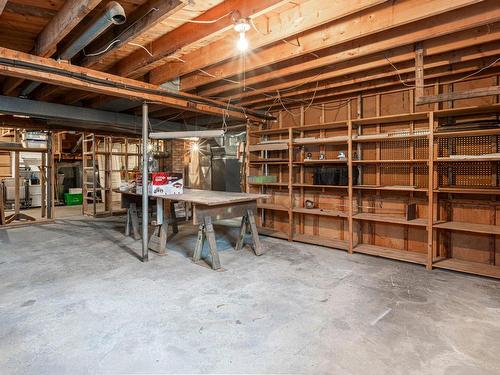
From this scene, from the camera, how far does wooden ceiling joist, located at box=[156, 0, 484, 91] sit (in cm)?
225

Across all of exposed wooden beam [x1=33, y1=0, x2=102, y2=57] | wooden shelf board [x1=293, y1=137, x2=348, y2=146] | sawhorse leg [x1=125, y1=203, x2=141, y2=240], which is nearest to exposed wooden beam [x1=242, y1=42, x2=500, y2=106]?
wooden shelf board [x1=293, y1=137, x2=348, y2=146]

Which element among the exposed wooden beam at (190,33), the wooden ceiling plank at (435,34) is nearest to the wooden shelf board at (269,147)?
the wooden ceiling plank at (435,34)

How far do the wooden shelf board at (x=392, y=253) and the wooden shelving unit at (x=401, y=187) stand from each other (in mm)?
12

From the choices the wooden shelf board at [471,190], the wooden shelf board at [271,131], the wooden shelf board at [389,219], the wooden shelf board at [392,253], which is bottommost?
the wooden shelf board at [392,253]

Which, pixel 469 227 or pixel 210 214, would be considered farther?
pixel 210 214

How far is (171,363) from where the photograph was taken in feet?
6.16

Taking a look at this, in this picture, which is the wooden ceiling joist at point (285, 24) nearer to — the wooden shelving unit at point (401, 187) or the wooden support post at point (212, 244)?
the wooden support post at point (212, 244)

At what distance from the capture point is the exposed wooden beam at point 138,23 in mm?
2072

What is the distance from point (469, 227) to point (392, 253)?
3.10ft

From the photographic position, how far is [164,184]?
13.7ft

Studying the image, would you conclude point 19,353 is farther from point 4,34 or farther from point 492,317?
point 492,317

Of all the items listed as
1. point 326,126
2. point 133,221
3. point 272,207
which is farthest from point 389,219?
point 133,221

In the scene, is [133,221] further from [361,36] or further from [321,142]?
[361,36]

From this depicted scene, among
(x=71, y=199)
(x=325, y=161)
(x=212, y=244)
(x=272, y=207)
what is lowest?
(x=212, y=244)
